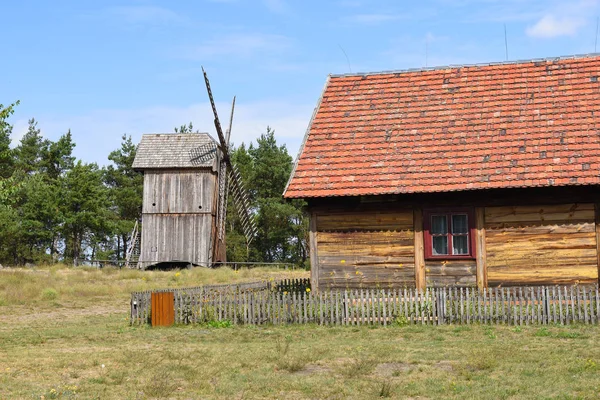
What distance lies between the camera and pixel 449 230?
19.4 meters

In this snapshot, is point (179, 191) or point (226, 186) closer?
point (179, 191)

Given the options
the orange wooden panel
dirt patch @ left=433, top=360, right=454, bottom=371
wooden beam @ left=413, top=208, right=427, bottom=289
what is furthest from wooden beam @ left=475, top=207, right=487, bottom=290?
the orange wooden panel

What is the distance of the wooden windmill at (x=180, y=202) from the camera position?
146 ft

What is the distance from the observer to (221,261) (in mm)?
47375

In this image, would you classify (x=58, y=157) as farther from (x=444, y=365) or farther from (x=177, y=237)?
(x=444, y=365)

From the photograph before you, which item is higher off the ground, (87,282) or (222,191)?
(222,191)

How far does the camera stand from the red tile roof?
19000mm

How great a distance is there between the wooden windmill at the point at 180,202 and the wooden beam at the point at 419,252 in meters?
26.5

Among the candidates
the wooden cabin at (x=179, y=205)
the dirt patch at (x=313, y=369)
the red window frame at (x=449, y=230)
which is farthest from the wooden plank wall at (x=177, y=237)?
the dirt patch at (x=313, y=369)

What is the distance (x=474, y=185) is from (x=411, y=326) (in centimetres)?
413

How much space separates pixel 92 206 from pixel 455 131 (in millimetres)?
45307

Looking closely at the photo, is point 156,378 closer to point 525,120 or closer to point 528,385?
point 528,385

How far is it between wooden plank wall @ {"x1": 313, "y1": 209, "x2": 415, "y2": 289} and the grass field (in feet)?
8.57

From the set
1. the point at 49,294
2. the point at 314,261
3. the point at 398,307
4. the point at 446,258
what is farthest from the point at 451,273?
the point at 49,294
